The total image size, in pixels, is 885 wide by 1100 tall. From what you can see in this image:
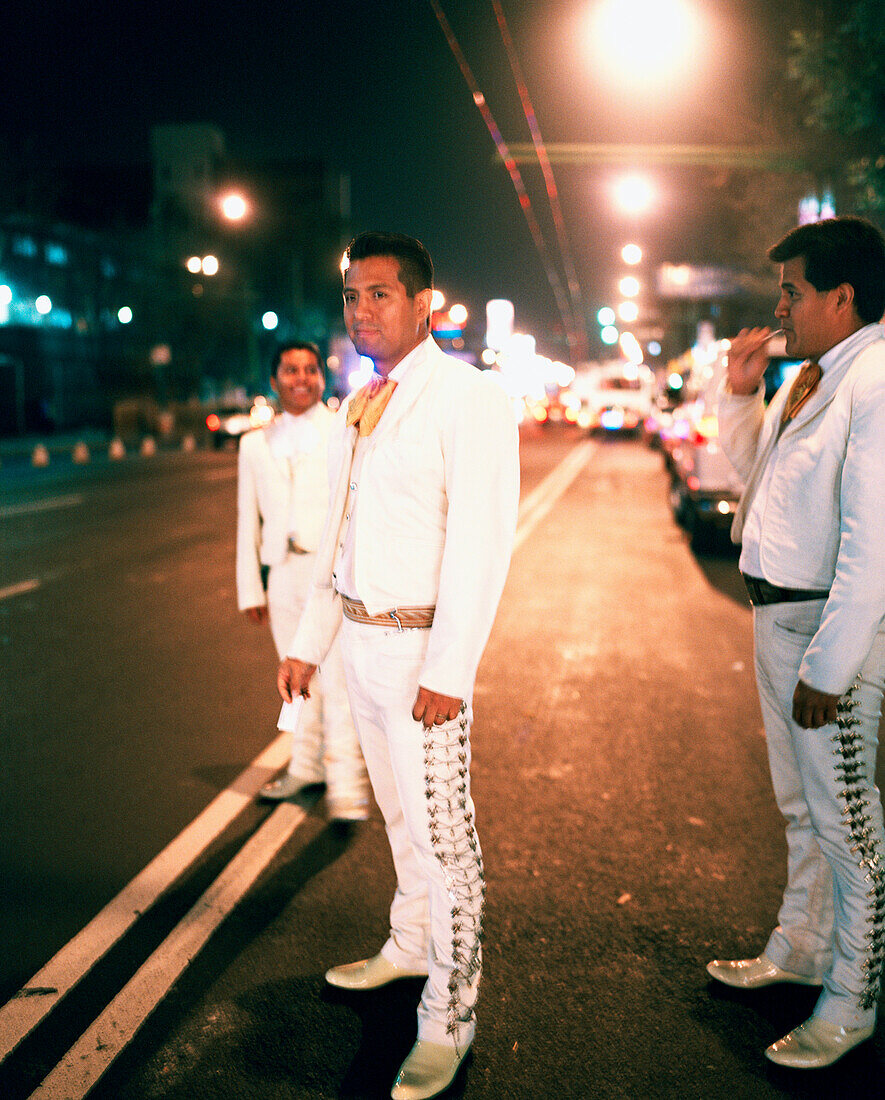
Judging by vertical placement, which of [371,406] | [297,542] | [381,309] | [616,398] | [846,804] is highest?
[616,398]

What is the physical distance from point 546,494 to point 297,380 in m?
14.8

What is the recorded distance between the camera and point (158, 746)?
5344 millimetres

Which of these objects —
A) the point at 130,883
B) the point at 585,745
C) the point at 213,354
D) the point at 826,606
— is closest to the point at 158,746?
the point at 130,883

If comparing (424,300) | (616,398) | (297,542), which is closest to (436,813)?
(424,300)

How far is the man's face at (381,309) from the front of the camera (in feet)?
8.42

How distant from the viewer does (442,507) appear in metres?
2.58

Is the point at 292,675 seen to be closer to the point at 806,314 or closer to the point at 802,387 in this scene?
the point at 802,387

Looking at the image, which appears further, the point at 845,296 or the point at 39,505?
the point at 39,505

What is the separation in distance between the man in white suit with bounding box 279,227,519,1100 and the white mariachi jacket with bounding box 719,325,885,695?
0.83 meters

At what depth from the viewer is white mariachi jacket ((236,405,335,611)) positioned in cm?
448

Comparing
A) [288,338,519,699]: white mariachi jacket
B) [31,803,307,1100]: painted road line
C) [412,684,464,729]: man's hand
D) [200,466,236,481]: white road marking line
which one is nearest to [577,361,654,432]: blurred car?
[200,466,236,481]: white road marking line

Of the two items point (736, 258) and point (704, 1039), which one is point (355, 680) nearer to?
point (704, 1039)

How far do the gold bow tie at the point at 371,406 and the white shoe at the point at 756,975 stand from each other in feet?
6.74

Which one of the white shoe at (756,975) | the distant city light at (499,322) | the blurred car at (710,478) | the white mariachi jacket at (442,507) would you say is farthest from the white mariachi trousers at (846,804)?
the distant city light at (499,322)
